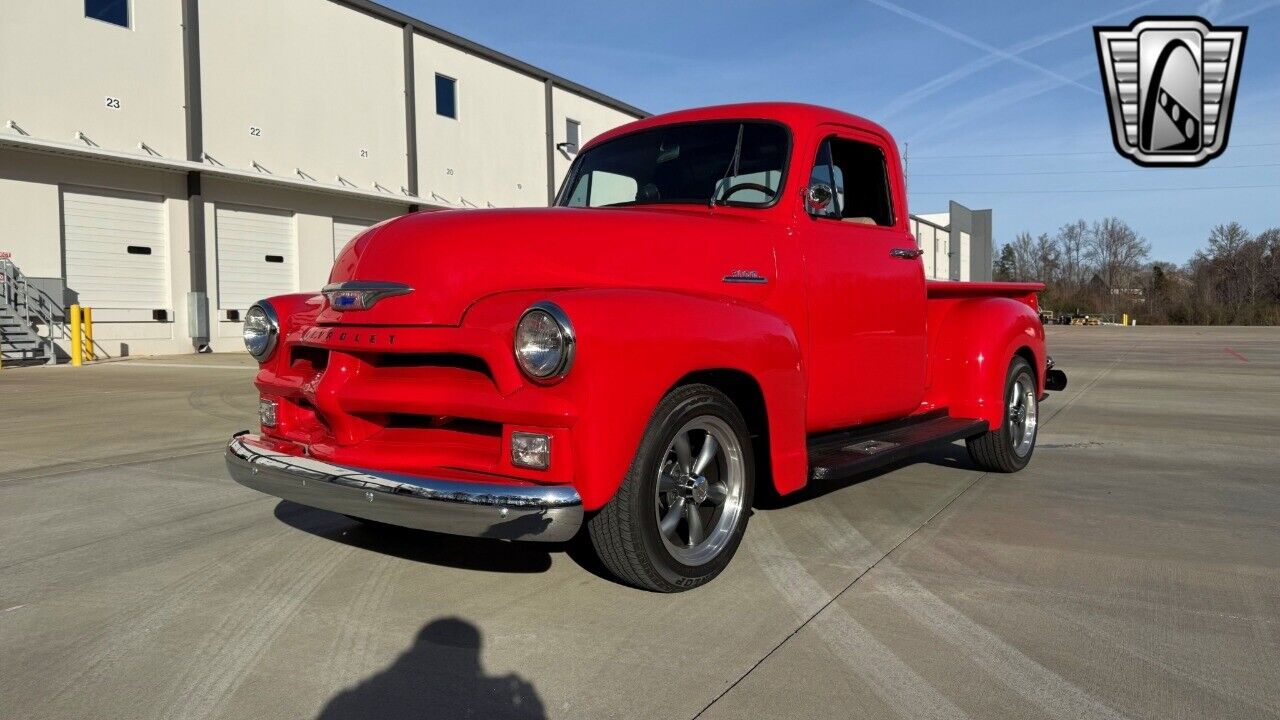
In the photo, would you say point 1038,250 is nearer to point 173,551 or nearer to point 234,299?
point 234,299

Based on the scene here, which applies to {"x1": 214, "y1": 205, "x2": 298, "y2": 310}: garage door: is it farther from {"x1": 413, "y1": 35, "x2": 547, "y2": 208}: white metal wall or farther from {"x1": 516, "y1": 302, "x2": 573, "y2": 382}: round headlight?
{"x1": 516, "y1": 302, "x2": 573, "y2": 382}: round headlight

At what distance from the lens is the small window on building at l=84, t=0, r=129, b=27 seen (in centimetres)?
1711

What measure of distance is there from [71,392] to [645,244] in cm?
1057

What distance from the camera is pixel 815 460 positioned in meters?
3.94

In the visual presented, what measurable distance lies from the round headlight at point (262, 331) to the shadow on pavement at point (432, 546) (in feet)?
3.12

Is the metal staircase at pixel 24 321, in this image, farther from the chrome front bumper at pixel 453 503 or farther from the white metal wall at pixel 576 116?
the chrome front bumper at pixel 453 503

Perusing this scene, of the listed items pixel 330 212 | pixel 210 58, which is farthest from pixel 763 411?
pixel 330 212

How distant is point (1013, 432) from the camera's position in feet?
19.5

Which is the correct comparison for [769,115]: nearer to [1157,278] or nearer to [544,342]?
[544,342]

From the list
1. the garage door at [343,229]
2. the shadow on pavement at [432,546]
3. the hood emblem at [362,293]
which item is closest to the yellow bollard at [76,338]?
the garage door at [343,229]

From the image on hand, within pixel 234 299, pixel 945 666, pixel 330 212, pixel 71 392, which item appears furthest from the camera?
pixel 330 212

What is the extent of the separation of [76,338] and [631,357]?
56.2 feet

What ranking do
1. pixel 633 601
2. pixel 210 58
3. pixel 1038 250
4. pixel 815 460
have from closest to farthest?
pixel 633 601
pixel 815 460
pixel 210 58
pixel 1038 250

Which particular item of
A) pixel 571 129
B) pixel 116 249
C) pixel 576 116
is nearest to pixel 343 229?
pixel 116 249
